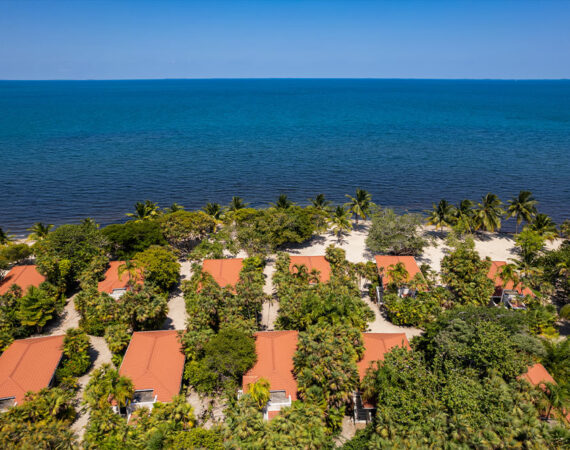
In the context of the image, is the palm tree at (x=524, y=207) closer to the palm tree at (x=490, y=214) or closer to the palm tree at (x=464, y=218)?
the palm tree at (x=490, y=214)

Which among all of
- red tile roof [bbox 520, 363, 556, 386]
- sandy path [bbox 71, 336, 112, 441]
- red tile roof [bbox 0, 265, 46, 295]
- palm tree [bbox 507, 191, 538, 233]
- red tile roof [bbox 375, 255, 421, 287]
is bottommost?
sandy path [bbox 71, 336, 112, 441]

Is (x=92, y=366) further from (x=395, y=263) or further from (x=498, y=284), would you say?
(x=498, y=284)

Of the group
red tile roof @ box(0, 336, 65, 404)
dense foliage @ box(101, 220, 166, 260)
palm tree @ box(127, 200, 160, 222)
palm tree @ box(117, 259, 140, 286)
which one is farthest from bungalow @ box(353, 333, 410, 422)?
palm tree @ box(127, 200, 160, 222)

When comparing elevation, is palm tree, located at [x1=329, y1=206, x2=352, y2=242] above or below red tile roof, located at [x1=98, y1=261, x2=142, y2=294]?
above

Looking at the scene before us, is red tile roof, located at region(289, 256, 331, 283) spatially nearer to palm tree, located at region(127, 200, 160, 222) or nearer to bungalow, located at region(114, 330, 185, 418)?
bungalow, located at region(114, 330, 185, 418)

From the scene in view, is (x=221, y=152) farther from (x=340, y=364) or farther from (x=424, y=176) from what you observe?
(x=340, y=364)

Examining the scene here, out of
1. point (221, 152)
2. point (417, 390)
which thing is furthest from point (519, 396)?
point (221, 152)

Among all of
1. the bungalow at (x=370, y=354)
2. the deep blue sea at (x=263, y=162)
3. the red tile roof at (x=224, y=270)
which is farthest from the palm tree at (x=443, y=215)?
the red tile roof at (x=224, y=270)
